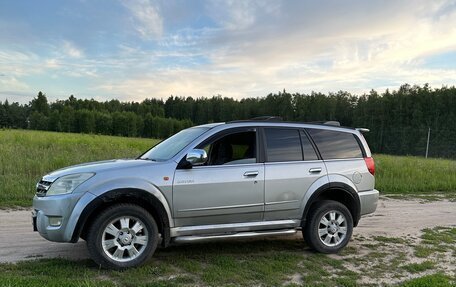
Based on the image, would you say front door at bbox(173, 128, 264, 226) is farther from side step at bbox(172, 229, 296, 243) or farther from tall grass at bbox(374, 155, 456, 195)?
tall grass at bbox(374, 155, 456, 195)

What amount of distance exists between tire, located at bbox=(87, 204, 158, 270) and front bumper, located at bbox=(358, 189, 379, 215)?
10.5ft

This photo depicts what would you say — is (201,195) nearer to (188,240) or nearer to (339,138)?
(188,240)

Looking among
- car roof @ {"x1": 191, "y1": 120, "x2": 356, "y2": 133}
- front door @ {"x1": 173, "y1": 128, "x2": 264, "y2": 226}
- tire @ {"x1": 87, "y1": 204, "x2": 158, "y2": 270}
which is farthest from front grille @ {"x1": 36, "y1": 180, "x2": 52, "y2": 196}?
car roof @ {"x1": 191, "y1": 120, "x2": 356, "y2": 133}

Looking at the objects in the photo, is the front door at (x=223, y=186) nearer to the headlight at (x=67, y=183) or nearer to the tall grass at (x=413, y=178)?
the headlight at (x=67, y=183)

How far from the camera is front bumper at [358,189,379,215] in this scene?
6.54m

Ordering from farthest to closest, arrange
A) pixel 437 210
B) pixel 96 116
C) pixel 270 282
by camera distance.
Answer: pixel 96 116 → pixel 437 210 → pixel 270 282

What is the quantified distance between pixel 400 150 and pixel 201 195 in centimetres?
4938

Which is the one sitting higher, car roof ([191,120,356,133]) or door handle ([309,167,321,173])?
car roof ([191,120,356,133])

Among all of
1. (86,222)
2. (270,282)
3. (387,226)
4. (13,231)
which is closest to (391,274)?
(270,282)

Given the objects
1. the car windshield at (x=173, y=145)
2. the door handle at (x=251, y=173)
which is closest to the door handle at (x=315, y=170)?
the door handle at (x=251, y=173)

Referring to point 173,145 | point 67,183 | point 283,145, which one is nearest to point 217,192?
point 173,145

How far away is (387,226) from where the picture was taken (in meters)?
8.45

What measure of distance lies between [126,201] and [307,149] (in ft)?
8.91

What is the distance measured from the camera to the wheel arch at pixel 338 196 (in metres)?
6.15
